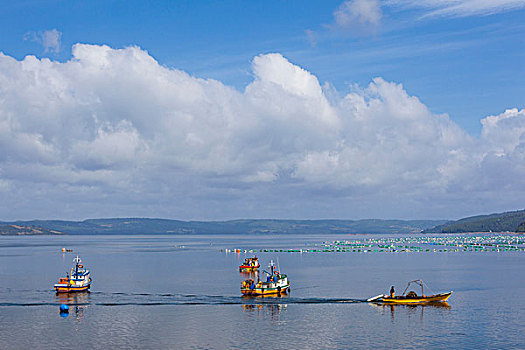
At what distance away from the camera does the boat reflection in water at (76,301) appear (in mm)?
92044

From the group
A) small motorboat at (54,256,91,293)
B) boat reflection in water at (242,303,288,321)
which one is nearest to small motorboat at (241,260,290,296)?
boat reflection in water at (242,303,288,321)

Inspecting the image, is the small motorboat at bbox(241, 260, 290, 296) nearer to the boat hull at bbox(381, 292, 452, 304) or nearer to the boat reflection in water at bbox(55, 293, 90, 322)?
the boat hull at bbox(381, 292, 452, 304)

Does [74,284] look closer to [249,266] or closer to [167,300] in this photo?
[167,300]

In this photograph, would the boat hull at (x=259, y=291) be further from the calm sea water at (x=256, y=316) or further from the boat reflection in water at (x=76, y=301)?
the boat reflection in water at (x=76, y=301)

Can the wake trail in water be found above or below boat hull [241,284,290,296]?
below

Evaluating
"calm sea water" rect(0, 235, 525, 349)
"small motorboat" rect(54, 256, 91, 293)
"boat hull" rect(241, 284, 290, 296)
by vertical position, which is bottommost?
"calm sea water" rect(0, 235, 525, 349)

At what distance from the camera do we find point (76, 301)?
10450 centimetres

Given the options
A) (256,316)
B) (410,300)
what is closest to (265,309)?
(256,316)

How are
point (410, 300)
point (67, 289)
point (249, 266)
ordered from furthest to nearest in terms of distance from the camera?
point (249, 266), point (67, 289), point (410, 300)

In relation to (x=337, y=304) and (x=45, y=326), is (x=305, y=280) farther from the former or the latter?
(x=45, y=326)

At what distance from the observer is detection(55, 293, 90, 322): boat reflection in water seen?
92044 millimetres

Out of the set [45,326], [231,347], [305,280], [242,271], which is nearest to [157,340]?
[231,347]

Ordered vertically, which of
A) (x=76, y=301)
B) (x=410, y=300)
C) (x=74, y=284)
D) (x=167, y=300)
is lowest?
(x=167, y=300)

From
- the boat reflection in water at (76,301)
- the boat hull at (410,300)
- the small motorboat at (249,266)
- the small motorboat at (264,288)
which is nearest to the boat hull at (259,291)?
the small motorboat at (264,288)
